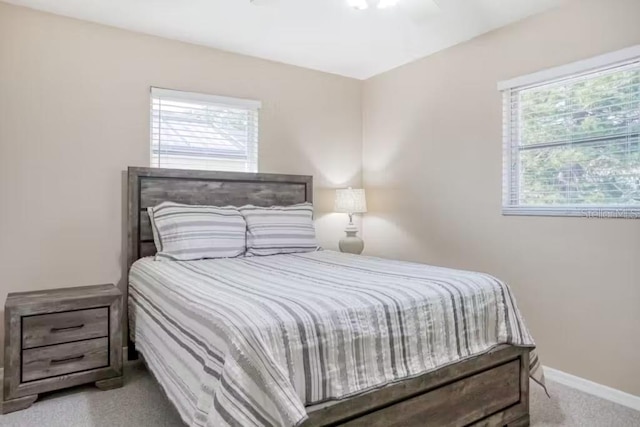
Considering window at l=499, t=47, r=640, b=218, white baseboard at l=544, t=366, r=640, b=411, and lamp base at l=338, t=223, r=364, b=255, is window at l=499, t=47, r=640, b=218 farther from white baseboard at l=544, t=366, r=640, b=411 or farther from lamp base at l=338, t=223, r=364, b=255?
lamp base at l=338, t=223, r=364, b=255

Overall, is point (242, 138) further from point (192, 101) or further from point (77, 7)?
point (77, 7)

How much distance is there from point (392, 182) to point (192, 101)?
191cm

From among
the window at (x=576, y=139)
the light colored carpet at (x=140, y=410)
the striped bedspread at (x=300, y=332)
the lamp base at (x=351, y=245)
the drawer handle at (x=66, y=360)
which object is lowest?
the light colored carpet at (x=140, y=410)

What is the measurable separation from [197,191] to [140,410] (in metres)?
1.63

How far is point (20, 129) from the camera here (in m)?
2.74

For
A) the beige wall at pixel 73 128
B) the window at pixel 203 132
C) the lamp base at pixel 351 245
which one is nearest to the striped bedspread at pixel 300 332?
the beige wall at pixel 73 128

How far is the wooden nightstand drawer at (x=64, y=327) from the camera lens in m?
2.30

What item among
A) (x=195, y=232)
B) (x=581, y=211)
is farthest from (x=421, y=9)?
(x=195, y=232)

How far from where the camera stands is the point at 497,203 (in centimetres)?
307

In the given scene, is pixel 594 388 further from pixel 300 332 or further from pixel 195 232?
pixel 195 232

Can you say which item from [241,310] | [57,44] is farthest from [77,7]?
[241,310]

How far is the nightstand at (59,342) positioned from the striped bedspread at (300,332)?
0.97ft

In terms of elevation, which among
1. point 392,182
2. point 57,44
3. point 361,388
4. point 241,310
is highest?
point 57,44

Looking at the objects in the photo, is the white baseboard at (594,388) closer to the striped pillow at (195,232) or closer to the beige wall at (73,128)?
the striped pillow at (195,232)
